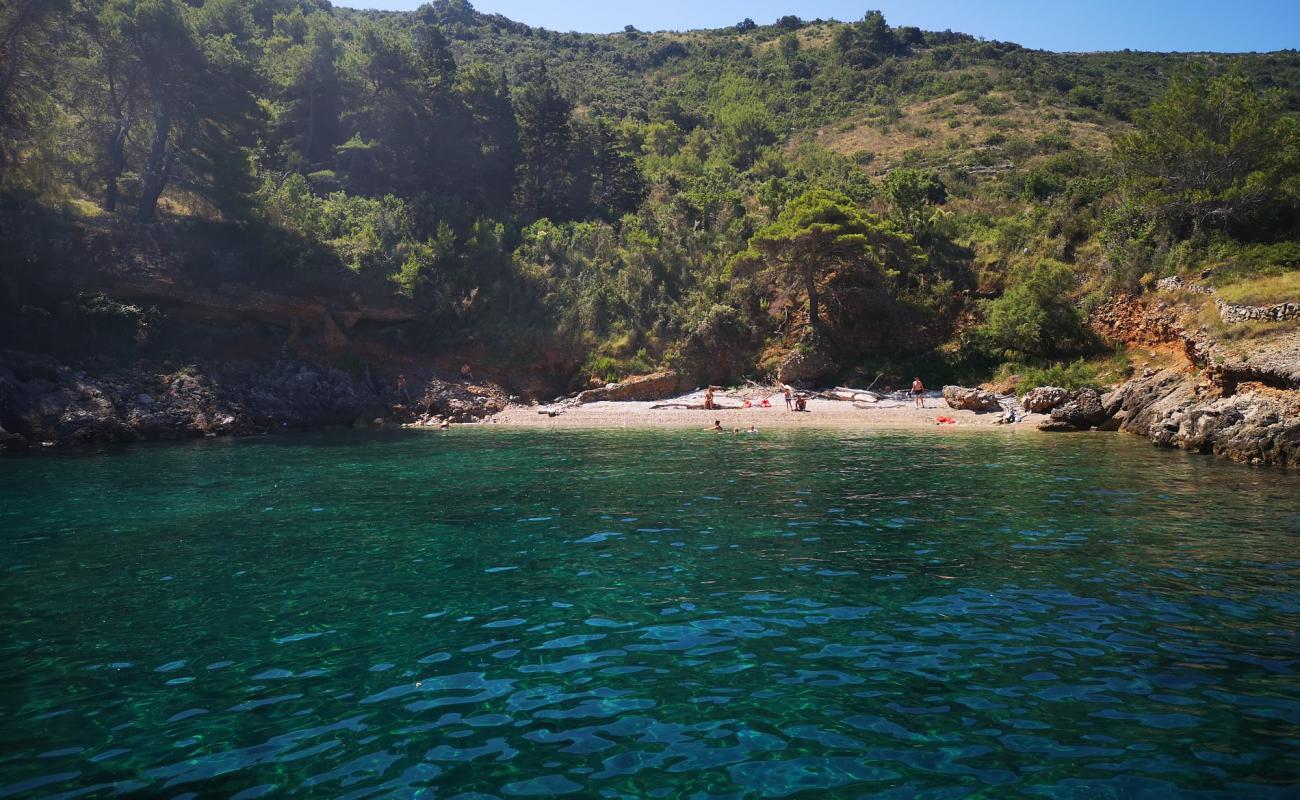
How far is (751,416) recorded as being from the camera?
34.8 m

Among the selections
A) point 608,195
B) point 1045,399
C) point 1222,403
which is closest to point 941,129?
point 608,195

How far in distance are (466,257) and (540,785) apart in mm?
45999

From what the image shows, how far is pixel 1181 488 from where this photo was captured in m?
15.8

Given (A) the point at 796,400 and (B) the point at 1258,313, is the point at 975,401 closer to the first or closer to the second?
(A) the point at 796,400

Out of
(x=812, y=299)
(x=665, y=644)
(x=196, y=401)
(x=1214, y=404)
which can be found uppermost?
(x=812, y=299)

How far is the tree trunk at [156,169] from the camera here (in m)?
39.2

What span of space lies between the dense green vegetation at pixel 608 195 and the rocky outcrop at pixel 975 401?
5914 mm

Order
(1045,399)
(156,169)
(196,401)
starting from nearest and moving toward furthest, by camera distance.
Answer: (1045,399)
(196,401)
(156,169)

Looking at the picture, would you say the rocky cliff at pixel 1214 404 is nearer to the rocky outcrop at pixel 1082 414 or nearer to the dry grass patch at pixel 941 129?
the rocky outcrop at pixel 1082 414

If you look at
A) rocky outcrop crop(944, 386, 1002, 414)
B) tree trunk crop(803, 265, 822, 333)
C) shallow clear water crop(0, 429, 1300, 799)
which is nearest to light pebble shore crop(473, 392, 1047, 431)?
rocky outcrop crop(944, 386, 1002, 414)

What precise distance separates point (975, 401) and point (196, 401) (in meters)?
35.3

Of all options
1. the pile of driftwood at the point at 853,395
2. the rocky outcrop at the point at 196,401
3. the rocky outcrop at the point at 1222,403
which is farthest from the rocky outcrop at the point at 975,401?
the rocky outcrop at the point at 196,401

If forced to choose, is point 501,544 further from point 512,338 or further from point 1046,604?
point 512,338

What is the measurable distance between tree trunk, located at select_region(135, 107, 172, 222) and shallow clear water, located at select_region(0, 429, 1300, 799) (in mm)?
29613
